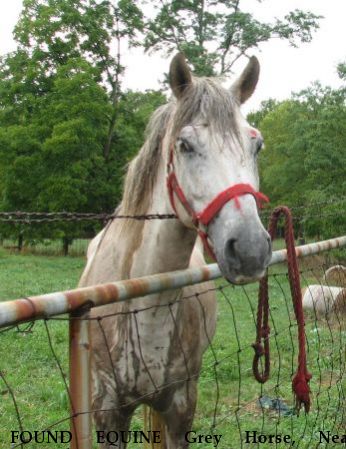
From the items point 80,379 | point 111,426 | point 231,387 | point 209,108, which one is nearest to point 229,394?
point 231,387

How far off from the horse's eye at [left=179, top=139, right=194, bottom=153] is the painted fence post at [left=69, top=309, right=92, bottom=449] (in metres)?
0.81

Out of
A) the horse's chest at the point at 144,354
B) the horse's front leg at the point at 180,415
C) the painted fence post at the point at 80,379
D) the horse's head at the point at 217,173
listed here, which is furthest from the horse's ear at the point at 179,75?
the horse's front leg at the point at 180,415

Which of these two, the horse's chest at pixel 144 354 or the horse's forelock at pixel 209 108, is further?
the horse's chest at pixel 144 354

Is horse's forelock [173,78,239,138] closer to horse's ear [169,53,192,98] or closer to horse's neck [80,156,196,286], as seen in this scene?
horse's ear [169,53,192,98]

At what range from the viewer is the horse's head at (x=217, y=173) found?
5.29 ft

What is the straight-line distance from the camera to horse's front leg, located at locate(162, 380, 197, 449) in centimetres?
237

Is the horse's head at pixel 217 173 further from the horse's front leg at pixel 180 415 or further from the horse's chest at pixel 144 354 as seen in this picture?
the horse's front leg at pixel 180 415

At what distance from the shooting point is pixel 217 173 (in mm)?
1771

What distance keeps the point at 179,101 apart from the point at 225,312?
7.54m

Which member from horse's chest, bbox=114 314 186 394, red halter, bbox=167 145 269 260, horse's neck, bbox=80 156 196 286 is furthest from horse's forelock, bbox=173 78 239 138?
horse's chest, bbox=114 314 186 394

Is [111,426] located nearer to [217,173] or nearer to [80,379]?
[80,379]

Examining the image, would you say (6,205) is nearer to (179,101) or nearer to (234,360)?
(234,360)

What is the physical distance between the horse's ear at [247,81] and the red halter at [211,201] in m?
0.46

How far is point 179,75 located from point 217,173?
531mm
